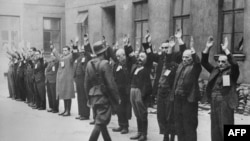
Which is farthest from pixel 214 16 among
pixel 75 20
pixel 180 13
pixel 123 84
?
pixel 75 20

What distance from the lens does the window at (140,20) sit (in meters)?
13.9

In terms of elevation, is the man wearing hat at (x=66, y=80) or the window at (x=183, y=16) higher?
the window at (x=183, y=16)

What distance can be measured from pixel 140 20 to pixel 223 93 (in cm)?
932

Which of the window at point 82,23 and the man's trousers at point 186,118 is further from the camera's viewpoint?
the window at point 82,23

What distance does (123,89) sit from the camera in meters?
7.47

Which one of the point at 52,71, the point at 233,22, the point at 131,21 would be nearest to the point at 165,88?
the point at 52,71

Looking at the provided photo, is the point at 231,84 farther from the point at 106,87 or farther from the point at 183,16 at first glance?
the point at 183,16

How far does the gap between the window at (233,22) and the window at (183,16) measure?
153 cm

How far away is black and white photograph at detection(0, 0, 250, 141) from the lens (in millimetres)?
5414

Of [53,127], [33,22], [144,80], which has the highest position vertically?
[33,22]

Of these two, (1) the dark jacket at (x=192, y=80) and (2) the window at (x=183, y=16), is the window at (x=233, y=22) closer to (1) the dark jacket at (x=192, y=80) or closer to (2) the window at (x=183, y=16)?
(2) the window at (x=183, y=16)
